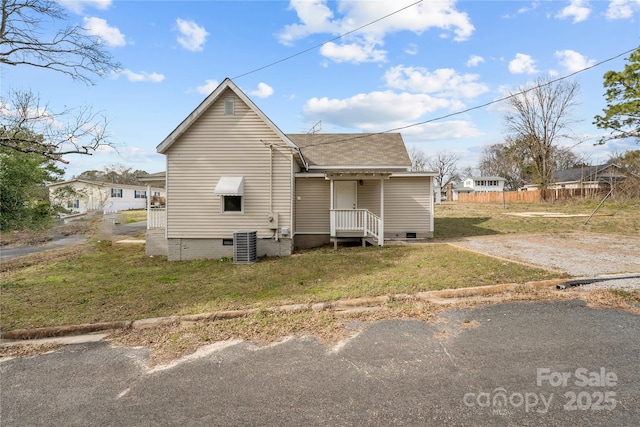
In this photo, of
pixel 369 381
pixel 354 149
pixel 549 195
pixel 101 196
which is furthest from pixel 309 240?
pixel 101 196

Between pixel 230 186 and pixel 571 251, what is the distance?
10.5 m

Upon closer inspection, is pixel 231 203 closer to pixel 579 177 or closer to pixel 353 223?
pixel 353 223

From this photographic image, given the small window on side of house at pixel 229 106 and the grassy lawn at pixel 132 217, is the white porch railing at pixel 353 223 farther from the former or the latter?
the grassy lawn at pixel 132 217

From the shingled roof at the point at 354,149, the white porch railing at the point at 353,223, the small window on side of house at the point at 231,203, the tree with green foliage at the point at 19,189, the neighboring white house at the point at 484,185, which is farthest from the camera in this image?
the neighboring white house at the point at 484,185

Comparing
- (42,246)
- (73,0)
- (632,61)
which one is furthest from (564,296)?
(632,61)

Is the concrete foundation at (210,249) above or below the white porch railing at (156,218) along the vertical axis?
below

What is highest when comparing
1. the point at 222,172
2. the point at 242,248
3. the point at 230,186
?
the point at 222,172

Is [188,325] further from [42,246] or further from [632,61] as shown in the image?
[632,61]

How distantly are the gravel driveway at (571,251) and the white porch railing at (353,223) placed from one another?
3.19 meters

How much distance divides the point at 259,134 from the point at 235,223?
3128 mm

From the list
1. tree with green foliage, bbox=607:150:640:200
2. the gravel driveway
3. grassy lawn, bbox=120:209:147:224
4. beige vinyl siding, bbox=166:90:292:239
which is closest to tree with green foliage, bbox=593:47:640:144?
tree with green foliage, bbox=607:150:640:200

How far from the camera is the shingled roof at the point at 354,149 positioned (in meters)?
14.2

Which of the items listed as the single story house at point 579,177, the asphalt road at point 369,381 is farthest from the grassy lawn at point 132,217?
the single story house at point 579,177

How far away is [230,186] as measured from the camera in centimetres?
1005
